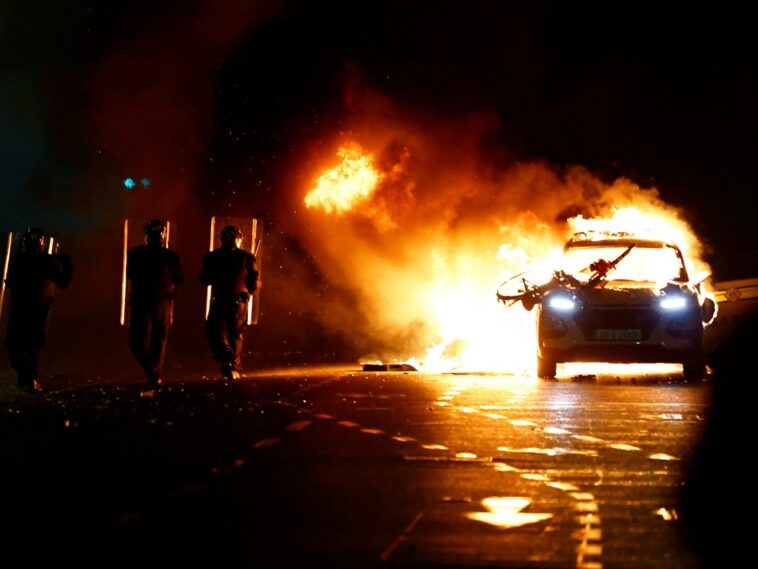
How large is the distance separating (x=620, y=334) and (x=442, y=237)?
37.4 feet

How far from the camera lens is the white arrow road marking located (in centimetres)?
662

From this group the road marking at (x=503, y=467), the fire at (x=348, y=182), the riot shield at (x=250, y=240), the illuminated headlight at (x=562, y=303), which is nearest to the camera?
the road marking at (x=503, y=467)

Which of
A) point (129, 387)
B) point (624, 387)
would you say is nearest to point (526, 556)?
point (624, 387)

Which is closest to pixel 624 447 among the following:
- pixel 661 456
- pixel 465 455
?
pixel 661 456

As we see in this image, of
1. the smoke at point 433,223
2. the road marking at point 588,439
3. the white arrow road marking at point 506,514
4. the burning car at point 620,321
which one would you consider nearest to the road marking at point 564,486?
the white arrow road marking at point 506,514

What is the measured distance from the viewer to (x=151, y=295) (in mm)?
15938

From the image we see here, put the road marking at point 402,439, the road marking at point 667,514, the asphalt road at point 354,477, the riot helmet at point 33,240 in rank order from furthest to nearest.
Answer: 1. the riot helmet at point 33,240
2. the road marking at point 402,439
3. the road marking at point 667,514
4. the asphalt road at point 354,477

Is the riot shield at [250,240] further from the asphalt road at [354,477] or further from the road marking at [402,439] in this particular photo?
the road marking at [402,439]

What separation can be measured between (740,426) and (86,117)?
2479 centimetres

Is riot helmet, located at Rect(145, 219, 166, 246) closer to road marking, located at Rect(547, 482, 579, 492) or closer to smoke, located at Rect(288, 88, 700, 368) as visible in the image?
smoke, located at Rect(288, 88, 700, 368)

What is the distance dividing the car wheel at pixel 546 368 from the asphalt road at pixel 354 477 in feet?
6.73

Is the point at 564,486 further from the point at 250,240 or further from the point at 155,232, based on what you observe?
the point at 250,240

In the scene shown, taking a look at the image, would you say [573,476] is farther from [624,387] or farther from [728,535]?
[624,387]

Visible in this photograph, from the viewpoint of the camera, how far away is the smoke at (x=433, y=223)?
80.1ft
